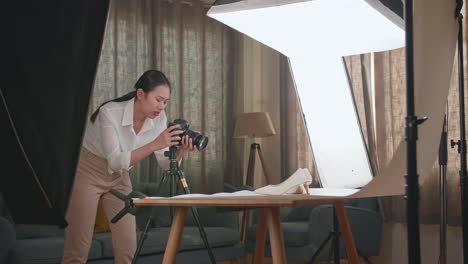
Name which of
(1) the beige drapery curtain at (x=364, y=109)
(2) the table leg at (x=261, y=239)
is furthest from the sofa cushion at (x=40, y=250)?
(1) the beige drapery curtain at (x=364, y=109)

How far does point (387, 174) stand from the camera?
1.43 metres

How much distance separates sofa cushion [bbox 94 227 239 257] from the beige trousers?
3.23 ft

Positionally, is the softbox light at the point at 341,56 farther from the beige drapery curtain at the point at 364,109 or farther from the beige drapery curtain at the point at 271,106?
the beige drapery curtain at the point at 271,106

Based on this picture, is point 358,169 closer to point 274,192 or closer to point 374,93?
point 274,192

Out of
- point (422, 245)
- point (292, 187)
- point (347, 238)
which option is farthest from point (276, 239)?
point (422, 245)

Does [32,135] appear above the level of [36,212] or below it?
above

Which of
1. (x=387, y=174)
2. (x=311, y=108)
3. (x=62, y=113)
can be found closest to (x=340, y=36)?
(x=311, y=108)

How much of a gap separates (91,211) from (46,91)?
1.71 meters

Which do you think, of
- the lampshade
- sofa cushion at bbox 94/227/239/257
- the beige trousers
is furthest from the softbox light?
the lampshade

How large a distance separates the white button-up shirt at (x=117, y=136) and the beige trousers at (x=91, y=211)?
0.16 ft

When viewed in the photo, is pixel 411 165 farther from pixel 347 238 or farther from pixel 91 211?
pixel 91 211

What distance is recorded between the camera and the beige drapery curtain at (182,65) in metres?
4.81

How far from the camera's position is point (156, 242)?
149 inches

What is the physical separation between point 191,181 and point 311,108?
2.93 meters
